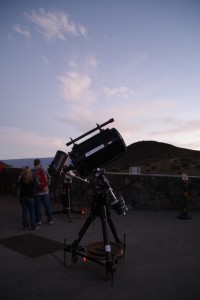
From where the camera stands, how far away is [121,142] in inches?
192

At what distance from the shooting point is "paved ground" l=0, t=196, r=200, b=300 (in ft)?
13.5

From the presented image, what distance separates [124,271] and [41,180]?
436 cm

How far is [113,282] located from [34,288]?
113cm

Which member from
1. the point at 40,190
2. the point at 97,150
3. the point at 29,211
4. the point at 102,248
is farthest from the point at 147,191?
the point at 97,150

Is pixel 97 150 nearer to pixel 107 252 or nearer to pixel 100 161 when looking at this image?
pixel 100 161

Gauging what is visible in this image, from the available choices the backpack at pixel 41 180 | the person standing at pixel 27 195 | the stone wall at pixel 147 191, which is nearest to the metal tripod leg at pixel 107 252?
the person standing at pixel 27 195

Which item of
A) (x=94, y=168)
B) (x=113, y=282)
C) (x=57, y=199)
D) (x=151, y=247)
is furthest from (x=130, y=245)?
(x=57, y=199)

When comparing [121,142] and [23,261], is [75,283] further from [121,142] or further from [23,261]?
[121,142]

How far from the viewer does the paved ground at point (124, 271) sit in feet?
13.5

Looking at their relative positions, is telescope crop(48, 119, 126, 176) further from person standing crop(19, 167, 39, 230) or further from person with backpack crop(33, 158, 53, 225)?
person with backpack crop(33, 158, 53, 225)

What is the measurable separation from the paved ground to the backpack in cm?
129

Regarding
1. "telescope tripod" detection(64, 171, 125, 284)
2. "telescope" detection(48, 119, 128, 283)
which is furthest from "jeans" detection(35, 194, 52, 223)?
"telescope" detection(48, 119, 128, 283)

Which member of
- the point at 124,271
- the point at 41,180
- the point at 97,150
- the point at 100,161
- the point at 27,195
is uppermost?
the point at 97,150

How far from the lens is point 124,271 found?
4.90 metres
